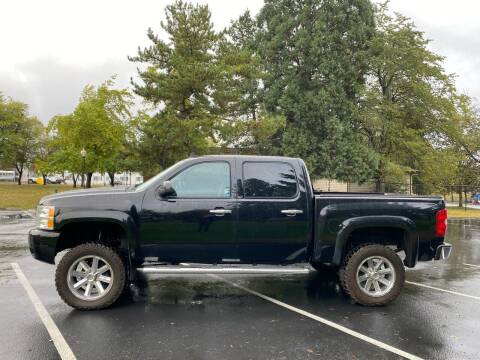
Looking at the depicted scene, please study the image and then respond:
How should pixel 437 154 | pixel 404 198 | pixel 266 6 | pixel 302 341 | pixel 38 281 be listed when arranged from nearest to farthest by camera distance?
pixel 302 341
pixel 404 198
pixel 38 281
pixel 437 154
pixel 266 6

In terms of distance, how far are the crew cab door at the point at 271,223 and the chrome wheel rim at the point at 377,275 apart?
2.94ft

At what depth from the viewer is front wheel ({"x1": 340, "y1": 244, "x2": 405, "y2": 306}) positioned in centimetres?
614

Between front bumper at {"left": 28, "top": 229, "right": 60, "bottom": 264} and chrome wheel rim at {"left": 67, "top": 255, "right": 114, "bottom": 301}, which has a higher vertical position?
front bumper at {"left": 28, "top": 229, "right": 60, "bottom": 264}

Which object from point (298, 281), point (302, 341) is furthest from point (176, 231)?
point (298, 281)

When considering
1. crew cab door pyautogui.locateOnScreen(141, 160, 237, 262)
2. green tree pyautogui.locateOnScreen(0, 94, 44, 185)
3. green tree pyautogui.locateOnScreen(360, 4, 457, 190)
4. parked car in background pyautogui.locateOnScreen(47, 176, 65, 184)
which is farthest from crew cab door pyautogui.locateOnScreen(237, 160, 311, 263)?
parked car in background pyautogui.locateOnScreen(47, 176, 65, 184)

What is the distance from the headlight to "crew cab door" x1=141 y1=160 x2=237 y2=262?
117 cm

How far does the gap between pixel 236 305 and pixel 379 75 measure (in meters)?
34.9

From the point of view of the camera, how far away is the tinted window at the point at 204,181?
6.10 meters

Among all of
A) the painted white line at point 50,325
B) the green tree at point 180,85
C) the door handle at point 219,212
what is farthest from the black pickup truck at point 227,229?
the green tree at point 180,85

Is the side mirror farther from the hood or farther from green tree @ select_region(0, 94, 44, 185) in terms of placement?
green tree @ select_region(0, 94, 44, 185)

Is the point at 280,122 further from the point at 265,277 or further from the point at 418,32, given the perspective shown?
the point at 265,277

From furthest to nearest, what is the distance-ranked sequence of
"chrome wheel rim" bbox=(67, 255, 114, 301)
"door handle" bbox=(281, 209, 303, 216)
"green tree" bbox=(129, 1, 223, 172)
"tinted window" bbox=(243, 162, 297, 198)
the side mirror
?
"green tree" bbox=(129, 1, 223, 172), "tinted window" bbox=(243, 162, 297, 198), "door handle" bbox=(281, 209, 303, 216), "chrome wheel rim" bbox=(67, 255, 114, 301), the side mirror

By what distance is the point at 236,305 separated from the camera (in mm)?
6176

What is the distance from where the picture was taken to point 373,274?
624 centimetres
